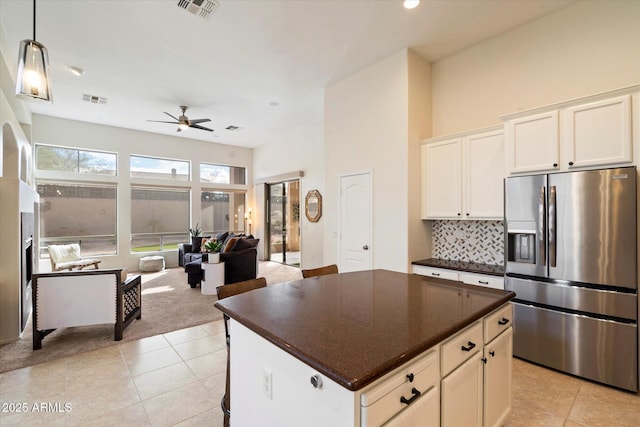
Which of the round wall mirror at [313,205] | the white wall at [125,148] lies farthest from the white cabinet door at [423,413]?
the white wall at [125,148]

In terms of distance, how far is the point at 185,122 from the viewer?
5.54 meters

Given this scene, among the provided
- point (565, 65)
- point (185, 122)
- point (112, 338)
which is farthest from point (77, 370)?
point (565, 65)

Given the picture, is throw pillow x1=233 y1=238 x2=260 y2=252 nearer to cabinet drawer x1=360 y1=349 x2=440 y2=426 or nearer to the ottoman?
the ottoman

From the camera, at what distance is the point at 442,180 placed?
3736mm

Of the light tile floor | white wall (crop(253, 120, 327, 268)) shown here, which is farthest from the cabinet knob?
white wall (crop(253, 120, 327, 268))

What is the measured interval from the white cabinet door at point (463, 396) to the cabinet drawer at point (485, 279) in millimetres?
1728

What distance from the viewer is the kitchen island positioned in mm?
998

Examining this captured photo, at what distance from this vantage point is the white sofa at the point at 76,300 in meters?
3.08

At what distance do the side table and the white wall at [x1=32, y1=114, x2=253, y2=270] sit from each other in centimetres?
329

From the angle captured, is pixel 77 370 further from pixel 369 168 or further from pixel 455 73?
pixel 455 73

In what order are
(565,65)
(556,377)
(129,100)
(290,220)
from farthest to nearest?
(290,220) < (129,100) < (565,65) < (556,377)

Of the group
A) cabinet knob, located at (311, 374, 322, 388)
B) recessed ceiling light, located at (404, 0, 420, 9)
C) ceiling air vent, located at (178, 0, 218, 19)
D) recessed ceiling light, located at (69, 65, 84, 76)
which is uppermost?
recessed ceiling light, located at (69, 65, 84, 76)

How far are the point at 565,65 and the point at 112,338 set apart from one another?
5.90 metres

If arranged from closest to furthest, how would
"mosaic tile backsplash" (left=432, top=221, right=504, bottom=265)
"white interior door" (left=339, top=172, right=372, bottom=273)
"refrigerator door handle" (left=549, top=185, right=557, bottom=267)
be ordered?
1. "refrigerator door handle" (left=549, top=185, right=557, bottom=267)
2. "mosaic tile backsplash" (left=432, top=221, right=504, bottom=265)
3. "white interior door" (left=339, top=172, right=372, bottom=273)
